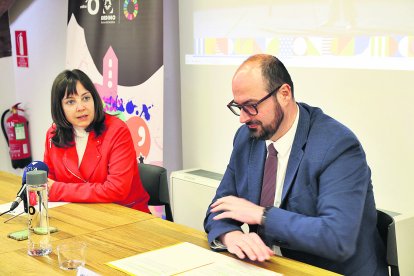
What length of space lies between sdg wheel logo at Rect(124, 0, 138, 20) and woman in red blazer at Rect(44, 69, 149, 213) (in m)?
1.50

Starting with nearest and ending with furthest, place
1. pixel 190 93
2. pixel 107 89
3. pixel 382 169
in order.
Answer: pixel 382 169 → pixel 190 93 → pixel 107 89

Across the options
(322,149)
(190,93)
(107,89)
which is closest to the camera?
(322,149)

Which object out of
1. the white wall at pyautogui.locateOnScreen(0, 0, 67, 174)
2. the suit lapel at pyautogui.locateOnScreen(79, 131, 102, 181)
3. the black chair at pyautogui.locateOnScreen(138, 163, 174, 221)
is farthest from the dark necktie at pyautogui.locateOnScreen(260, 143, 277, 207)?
the white wall at pyautogui.locateOnScreen(0, 0, 67, 174)

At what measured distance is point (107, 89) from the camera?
4.55m

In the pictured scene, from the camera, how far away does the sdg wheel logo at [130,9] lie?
418cm

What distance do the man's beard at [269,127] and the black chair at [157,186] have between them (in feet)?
3.12

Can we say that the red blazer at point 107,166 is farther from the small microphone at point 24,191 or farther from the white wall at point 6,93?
the white wall at point 6,93

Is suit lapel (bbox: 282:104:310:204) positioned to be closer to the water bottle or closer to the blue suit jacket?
the blue suit jacket

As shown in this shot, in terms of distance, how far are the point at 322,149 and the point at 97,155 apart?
4.17 ft

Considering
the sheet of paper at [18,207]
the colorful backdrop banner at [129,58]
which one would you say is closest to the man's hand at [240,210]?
the sheet of paper at [18,207]

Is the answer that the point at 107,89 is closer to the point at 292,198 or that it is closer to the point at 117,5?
the point at 117,5

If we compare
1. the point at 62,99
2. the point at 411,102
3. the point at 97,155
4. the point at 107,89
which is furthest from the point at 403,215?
the point at 107,89

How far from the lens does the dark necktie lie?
205 centimetres

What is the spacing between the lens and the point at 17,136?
5832 millimetres
